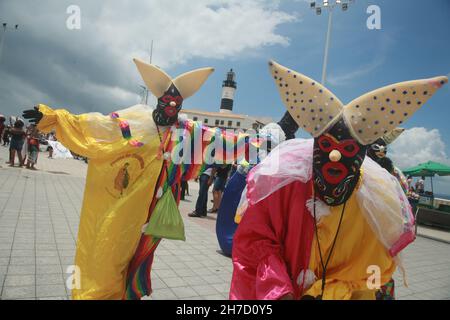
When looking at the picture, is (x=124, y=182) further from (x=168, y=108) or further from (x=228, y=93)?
(x=228, y=93)

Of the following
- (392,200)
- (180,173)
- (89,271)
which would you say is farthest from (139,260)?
(392,200)

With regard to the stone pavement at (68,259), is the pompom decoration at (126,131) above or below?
above

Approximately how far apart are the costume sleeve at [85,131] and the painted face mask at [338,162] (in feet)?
5.44

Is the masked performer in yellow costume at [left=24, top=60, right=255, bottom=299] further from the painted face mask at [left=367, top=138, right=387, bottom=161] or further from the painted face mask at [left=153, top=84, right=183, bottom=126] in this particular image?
the painted face mask at [left=367, top=138, right=387, bottom=161]

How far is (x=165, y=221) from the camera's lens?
258 cm

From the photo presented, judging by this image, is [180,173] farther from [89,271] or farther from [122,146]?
[89,271]

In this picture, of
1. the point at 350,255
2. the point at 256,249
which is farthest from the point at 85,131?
the point at 350,255

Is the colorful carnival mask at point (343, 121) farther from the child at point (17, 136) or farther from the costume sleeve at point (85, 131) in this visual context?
the child at point (17, 136)

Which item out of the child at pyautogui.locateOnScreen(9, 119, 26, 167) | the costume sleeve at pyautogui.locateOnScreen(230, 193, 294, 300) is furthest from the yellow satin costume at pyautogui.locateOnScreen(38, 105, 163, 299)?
the child at pyautogui.locateOnScreen(9, 119, 26, 167)

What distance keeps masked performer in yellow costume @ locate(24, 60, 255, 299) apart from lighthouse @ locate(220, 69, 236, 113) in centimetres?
7232

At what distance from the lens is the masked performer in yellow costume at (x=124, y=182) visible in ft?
7.82

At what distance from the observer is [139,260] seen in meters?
2.58

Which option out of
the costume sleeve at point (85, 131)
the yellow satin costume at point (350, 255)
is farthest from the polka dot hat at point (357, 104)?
the costume sleeve at point (85, 131)
